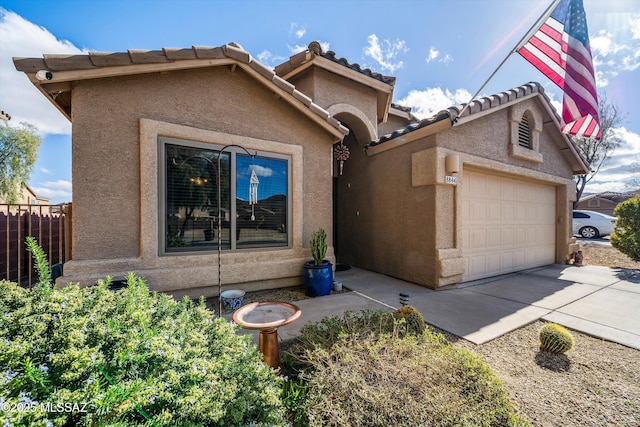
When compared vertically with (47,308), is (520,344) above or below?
below

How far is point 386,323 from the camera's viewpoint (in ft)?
9.42

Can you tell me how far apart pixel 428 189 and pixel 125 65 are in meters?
5.81

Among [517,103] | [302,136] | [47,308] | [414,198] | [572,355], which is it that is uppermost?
[517,103]

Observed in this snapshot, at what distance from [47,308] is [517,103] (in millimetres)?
9330

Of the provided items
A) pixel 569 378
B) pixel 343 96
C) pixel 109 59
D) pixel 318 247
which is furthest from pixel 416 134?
pixel 109 59

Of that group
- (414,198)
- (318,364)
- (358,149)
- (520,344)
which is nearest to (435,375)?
(318,364)

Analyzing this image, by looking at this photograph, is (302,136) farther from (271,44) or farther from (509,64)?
(509,64)

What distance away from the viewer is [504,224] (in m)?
7.09

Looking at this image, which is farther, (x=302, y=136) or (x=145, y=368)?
(x=302, y=136)

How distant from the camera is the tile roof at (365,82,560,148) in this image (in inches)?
206

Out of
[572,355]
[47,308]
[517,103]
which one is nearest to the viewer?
[47,308]

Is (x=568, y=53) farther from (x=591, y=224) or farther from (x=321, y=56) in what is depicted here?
(x=591, y=224)

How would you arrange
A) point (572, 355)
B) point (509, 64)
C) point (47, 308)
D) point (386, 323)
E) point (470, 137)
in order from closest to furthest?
point (47, 308) → point (386, 323) → point (572, 355) → point (509, 64) → point (470, 137)

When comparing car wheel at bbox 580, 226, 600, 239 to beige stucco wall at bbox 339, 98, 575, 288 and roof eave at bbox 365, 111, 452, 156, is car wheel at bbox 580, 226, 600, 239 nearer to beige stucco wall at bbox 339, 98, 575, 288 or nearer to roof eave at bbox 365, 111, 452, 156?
beige stucco wall at bbox 339, 98, 575, 288
